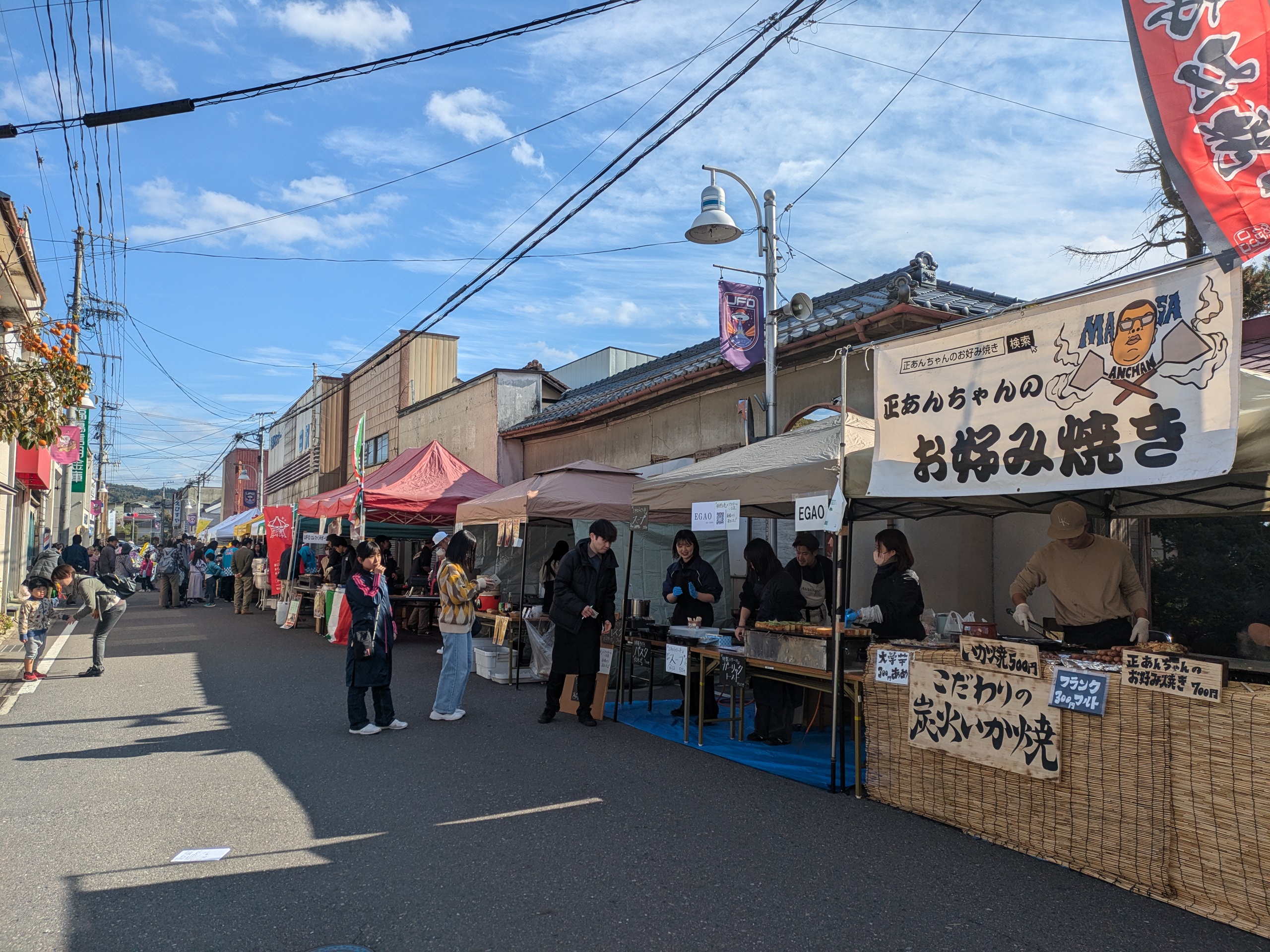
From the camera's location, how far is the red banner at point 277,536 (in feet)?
71.3

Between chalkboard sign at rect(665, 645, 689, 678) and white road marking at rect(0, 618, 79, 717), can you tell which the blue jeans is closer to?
chalkboard sign at rect(665, 645, 689, 678)

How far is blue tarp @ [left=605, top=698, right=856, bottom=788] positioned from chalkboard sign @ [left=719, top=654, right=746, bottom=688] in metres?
0.66

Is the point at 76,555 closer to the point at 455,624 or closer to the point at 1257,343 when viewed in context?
the point at 455,624

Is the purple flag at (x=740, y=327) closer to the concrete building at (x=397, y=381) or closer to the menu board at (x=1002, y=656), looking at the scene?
the menu board at (x=1002, y=656)

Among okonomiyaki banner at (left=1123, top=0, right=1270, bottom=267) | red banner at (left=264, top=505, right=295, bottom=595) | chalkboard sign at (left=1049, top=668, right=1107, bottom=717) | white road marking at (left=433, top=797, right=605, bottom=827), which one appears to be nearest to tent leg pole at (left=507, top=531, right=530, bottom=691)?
white road marking at (left=433, top=797, right=605, bottom=827)

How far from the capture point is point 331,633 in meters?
14.9

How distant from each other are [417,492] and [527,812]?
11047 mm

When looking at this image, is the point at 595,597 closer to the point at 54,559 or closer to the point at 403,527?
the point at 54,559

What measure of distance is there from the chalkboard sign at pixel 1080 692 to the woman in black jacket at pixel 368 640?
5443 millimetres

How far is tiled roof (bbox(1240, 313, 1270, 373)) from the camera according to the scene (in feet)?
22.6

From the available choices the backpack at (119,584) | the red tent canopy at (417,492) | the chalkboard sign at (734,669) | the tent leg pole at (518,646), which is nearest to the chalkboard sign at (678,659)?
the chalkboard sign at (734,669)

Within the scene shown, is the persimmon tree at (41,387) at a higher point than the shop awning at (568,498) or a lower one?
higher

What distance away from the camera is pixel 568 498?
10742 mm

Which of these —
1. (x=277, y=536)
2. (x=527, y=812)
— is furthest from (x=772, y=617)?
(x=277, y=536)
